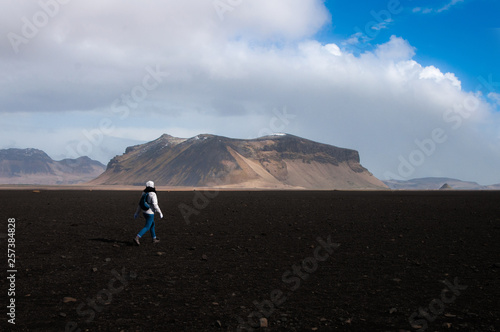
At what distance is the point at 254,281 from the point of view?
32.5 ft

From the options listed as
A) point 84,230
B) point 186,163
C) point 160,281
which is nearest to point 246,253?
point 160,281

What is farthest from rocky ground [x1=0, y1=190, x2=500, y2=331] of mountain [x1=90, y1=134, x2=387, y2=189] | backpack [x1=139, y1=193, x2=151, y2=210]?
mountain [x1=90, y1=134, x2=387, y2=189]

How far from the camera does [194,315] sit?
760 cm

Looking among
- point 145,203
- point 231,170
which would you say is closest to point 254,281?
point 145,203

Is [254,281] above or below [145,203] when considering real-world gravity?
below

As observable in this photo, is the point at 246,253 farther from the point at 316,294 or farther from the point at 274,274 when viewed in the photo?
the point at 316,294

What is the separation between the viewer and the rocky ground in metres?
7.39

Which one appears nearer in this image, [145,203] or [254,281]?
[254,281]

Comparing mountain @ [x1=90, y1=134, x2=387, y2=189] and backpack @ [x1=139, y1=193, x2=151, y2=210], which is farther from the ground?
mountain @ [x1=90, y1=134, x2=387, y2=189]

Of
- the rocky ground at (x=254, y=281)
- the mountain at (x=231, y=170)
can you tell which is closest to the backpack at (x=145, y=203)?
the rocky ground at (x=254, y=281)

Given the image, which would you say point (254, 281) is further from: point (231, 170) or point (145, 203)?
point (231, 170)

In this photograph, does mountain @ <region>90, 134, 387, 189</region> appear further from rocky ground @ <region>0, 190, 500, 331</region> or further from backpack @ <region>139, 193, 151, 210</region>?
backpack @ <region>139, 193, 151, 210</region>

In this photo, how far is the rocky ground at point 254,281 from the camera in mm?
7387

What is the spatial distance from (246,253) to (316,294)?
4646mm
